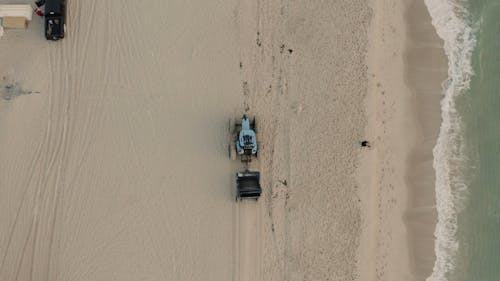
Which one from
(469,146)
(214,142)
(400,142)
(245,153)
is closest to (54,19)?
(214,142)

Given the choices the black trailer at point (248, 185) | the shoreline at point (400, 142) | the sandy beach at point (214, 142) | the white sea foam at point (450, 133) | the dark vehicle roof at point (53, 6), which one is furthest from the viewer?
the white sea foam at point (450, 133)

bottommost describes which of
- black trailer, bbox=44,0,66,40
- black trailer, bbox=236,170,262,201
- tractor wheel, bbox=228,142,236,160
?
black trailer, bbox=236,170,262,201

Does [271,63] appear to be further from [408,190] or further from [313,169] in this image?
[408,190]

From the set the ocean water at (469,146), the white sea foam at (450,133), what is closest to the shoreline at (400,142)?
the white sea foam at (450,133)

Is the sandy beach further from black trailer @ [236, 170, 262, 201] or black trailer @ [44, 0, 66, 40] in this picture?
black trailer @ [236, 170, 262, 201]

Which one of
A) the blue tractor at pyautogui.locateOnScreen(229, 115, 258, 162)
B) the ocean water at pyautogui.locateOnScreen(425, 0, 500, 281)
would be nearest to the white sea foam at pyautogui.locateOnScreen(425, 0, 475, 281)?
the ocean water at pyautogui.locateOnScreen(425, 0, 500, 281)

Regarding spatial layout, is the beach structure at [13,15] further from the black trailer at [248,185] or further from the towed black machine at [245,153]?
the black trailer at [248,185]
